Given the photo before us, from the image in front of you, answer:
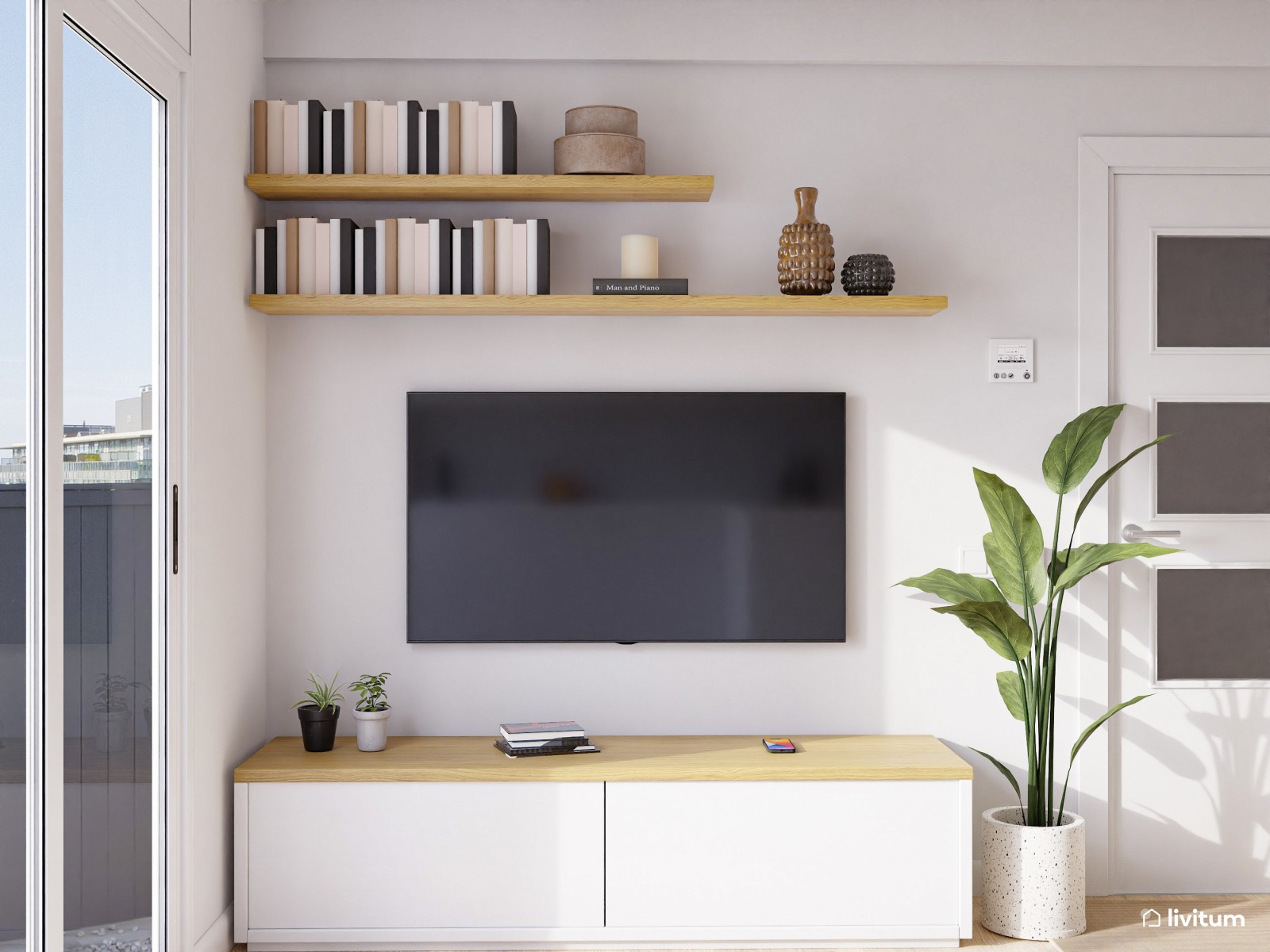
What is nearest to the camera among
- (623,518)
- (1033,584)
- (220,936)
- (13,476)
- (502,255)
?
(13,476)

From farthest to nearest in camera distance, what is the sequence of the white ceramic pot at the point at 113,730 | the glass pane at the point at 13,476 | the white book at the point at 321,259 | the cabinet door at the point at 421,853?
the white book at the point at 321,259, the cabinet door at the point at 421,853, the white ceramic pot at the point at 113,730, the glass pane at the point at 13,476

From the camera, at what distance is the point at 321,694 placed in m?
2.93

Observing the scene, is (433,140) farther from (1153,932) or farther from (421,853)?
(1153,932)

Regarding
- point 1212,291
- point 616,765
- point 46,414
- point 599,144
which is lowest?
point 616,765

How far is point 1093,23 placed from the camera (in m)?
3.07

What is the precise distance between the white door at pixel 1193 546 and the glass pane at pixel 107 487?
266 cm

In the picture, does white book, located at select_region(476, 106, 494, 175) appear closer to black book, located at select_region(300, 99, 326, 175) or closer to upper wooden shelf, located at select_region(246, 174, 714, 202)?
upper wooden shelf, located at select_region(246, 174, 714, 202)

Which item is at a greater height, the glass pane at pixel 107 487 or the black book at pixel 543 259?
the black book at pixel 543 259

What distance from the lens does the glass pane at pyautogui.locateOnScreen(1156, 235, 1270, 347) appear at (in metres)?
3.12

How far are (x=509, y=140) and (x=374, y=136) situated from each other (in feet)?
1.27

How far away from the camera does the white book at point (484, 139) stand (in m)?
2.95

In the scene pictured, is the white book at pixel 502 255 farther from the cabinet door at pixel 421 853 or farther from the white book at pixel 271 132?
the cabinet door at pixel 421 853

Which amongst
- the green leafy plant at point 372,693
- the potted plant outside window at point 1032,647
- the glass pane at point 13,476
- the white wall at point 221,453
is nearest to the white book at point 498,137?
the white wall at point 221,453

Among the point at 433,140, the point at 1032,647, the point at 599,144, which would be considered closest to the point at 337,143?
the point at 433,140
